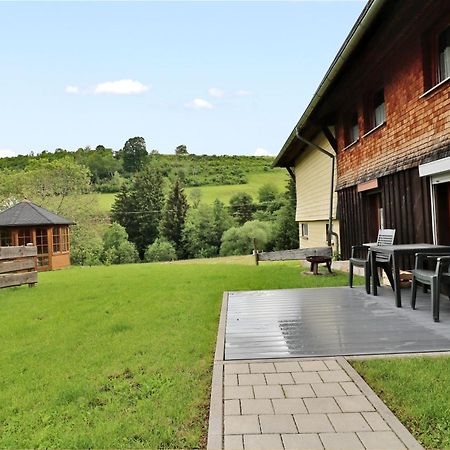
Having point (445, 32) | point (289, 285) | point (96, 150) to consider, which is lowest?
point (289, 285)

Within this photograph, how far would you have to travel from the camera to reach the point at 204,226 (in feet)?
144

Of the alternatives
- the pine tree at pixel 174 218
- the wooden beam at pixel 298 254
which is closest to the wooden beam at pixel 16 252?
the wooden beam at pixel 298 254

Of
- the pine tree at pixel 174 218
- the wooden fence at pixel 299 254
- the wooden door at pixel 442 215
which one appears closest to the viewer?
the wooden door at pixel 442 215

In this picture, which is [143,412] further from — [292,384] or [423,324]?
[423,324]

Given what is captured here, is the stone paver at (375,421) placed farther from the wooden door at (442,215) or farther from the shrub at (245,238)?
the shrub at (245,238)

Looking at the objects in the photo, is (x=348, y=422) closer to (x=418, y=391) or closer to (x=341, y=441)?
(x=341, y=441)

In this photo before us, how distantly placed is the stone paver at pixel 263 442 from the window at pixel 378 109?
23.3 ft

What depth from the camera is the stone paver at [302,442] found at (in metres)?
1.95

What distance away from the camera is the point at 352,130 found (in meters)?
10.1

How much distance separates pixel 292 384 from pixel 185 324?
7.52 feet

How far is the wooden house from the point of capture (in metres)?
5.55

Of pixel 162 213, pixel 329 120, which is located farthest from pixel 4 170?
pixel 329 120

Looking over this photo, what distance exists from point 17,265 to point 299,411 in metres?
8.91

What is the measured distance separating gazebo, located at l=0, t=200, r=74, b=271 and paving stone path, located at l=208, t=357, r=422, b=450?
17.2 metres
